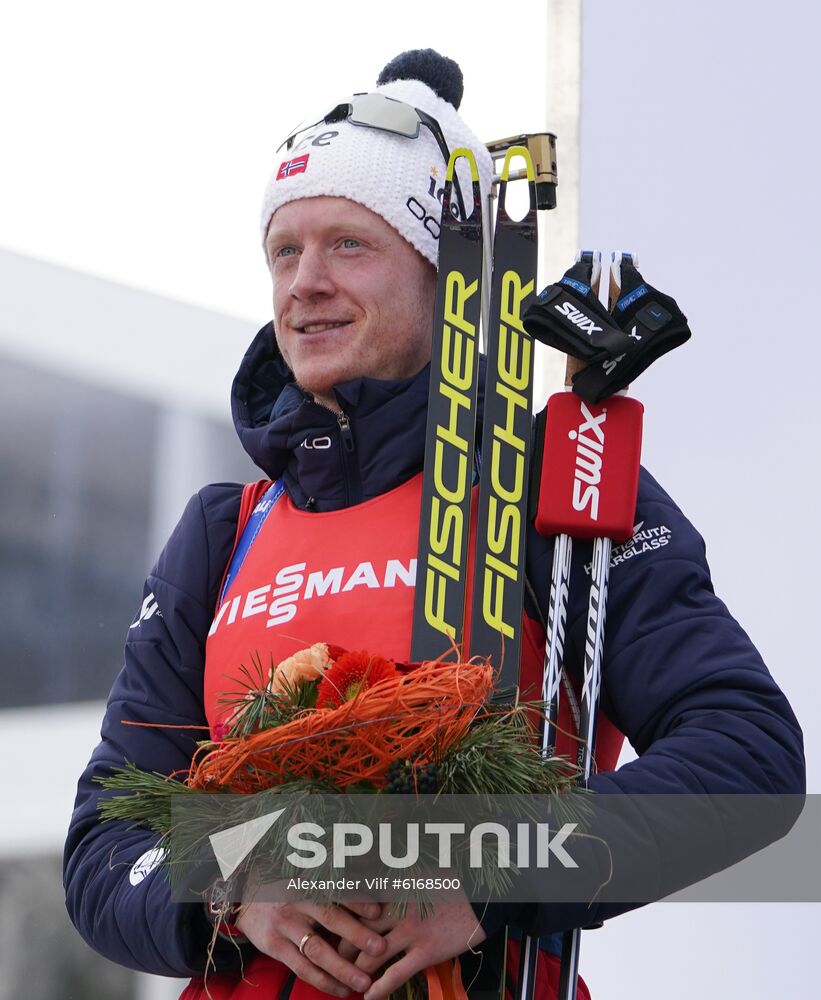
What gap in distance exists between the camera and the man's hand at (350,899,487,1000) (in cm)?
102

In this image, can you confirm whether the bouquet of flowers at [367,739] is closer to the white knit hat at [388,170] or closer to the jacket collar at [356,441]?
the jacket collar at [356,441]

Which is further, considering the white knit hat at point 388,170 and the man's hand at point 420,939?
the white knit hat at point 388,170

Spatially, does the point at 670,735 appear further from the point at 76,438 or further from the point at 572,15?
the point at 572,15

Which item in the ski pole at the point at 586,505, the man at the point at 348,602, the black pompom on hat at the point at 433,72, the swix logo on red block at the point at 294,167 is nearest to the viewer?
the man at the point at 348,602

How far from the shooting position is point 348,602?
130 cm

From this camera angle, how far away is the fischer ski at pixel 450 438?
4.12ft

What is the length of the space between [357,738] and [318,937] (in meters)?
0.19

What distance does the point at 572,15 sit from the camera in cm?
229

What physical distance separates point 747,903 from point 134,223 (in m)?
1.56

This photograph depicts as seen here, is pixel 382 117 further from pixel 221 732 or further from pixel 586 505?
pixel 221 732

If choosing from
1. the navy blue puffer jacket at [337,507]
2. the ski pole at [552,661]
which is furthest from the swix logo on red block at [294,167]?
the ski pole at [552,661]

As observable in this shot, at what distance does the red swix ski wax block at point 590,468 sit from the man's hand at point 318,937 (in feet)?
1.42

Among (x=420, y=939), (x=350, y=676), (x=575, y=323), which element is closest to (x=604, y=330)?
(x=575, y=323)

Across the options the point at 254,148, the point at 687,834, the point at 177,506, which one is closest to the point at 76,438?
the point at 177,506
